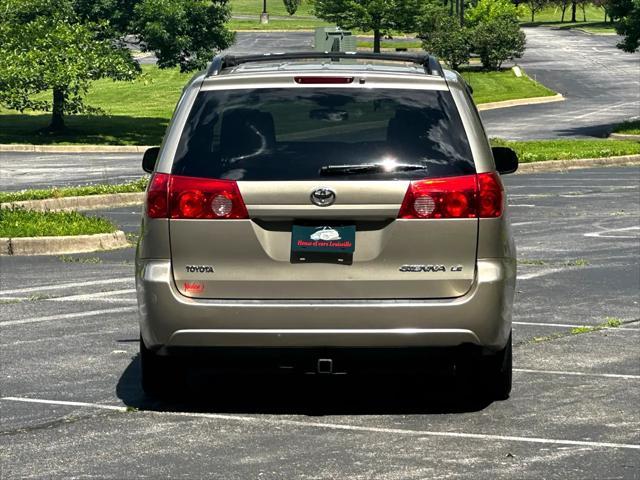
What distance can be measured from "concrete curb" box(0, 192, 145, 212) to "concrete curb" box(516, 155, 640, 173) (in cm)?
976

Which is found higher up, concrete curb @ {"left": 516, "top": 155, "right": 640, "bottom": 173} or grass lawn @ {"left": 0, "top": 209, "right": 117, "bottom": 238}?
grass lawn @ {"left": 0, "top": 209, "right": 117, "bottom": 238}

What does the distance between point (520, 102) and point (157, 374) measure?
5480 centimetres

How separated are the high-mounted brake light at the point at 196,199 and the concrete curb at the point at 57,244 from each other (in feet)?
29.6

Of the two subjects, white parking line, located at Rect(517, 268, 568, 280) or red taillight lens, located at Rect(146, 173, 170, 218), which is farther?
white parking line, located at Rect(517, 268, 568, 280)

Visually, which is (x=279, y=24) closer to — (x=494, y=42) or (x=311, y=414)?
(x=494, y=42)

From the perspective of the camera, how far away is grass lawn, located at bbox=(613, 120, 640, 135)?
144 ft

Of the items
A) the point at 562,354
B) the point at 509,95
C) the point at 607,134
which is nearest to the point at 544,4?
the point at 509,95

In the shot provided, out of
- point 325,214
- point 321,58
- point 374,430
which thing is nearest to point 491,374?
point 374,430

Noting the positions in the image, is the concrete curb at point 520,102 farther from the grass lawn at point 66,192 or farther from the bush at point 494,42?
the grass lawn at point 66,192

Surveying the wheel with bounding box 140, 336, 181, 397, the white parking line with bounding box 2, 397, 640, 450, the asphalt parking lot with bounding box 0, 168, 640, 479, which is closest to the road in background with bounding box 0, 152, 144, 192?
the asphalt parking lot with bounding box 0, 168, 640, 479

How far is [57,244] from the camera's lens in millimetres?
16562

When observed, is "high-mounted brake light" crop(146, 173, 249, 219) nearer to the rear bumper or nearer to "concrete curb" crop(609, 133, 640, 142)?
the rear bumper

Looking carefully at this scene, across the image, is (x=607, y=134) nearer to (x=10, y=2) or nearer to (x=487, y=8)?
(x=10, y=2)

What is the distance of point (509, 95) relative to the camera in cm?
6375
